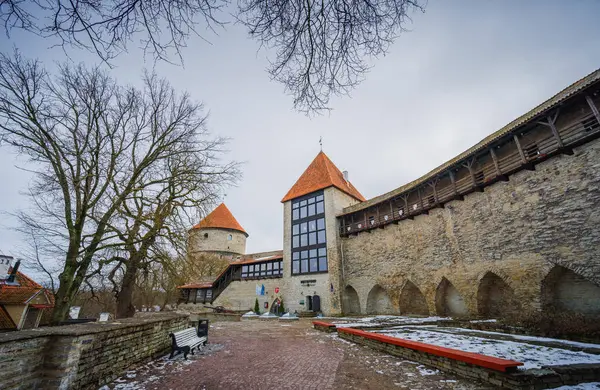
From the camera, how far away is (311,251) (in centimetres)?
2144

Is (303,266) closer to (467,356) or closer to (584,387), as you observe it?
(467,356)

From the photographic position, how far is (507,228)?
10422 millimetres

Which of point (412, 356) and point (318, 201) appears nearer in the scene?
point (412, 356)

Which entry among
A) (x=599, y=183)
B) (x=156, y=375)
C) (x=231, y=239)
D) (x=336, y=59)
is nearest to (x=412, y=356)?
(x=156, y=375)

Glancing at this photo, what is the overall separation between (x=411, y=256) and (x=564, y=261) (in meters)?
7.25

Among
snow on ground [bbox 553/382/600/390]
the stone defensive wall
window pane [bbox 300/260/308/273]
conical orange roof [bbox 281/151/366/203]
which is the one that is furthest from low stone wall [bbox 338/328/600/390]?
conical orange roof [bbox 281/151/366/203]

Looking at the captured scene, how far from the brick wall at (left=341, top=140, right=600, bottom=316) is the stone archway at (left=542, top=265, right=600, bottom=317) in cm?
3

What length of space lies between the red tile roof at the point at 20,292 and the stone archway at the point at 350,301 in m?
20.2

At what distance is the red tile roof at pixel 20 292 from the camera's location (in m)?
14.9

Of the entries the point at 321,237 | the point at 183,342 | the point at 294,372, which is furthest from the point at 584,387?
the point at 321,237

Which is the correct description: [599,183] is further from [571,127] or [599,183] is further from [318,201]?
[318,201]

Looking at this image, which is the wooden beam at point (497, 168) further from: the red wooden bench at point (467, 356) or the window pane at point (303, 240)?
the window pane at point (303, 240)

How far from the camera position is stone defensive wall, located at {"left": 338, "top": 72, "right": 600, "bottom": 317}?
8281 millimetres

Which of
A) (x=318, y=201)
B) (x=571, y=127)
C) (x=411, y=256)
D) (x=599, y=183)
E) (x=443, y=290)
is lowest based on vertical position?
(x=443, y=290)
